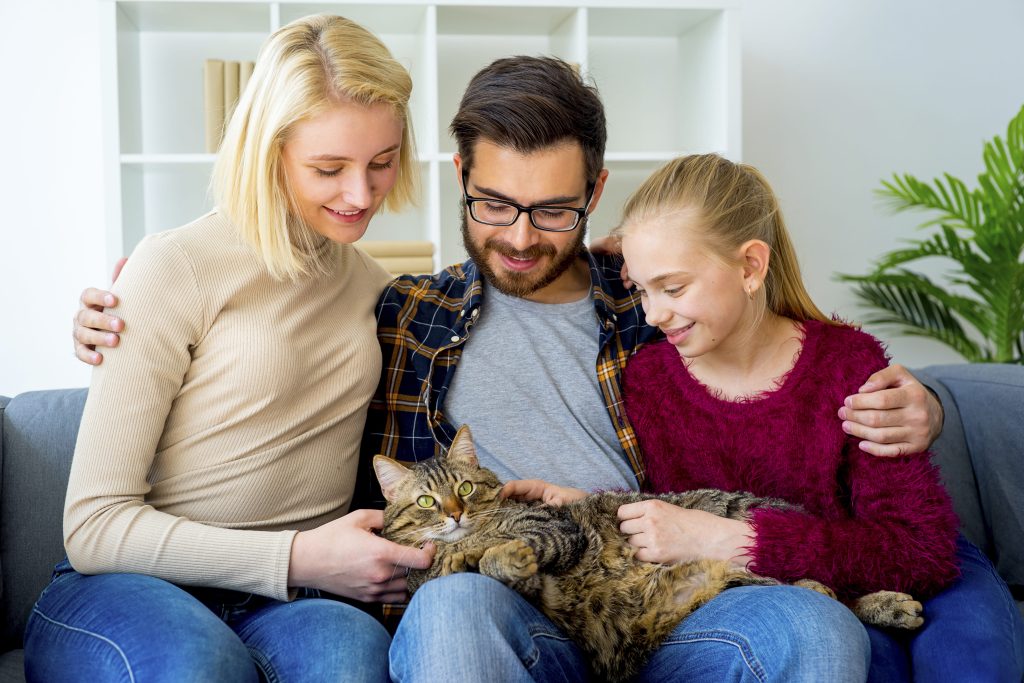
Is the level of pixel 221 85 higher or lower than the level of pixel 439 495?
higher

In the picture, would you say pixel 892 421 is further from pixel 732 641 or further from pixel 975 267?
pixel 975 267

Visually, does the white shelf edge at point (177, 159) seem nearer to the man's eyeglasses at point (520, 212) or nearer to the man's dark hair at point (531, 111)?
the man's dark hair at point (531, 111)

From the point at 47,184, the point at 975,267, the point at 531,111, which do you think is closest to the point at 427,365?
the point at 531,111

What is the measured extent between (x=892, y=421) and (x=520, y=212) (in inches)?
32.5

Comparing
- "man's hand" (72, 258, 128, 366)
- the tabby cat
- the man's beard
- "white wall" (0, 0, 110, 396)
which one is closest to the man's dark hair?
the man's beard

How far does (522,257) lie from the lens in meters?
1.98

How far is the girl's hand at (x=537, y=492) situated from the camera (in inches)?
71.1

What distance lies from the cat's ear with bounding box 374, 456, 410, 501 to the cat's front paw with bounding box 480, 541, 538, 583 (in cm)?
37

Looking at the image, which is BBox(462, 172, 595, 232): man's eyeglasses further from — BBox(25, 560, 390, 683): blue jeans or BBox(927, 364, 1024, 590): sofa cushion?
BBox(927, 364, 1024, 590): sofa cushion

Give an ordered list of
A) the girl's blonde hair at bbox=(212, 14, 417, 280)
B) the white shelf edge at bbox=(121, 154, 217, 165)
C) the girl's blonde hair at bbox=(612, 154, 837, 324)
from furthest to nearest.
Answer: the white shelf edge at bbox=(121, 154, 217, 165)
the girl's blonde hair at bbox=(612, 154, 837, 324)
the girl's blonde hair at bbox=(212, 14, 417, 280)

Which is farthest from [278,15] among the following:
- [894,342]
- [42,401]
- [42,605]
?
[894,342]

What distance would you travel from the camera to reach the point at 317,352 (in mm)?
1797

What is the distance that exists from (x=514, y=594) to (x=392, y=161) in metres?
0.86

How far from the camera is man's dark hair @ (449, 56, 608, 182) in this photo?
1.93 meters
